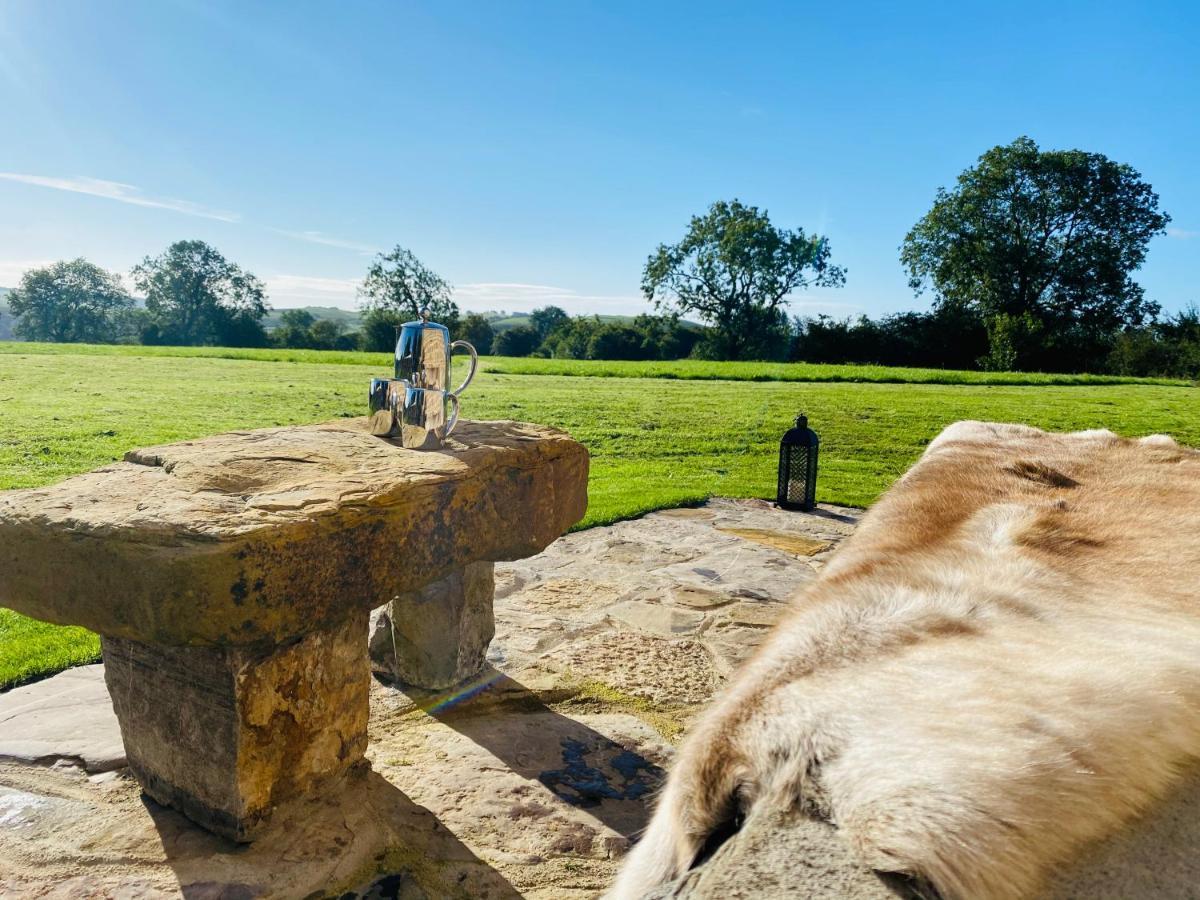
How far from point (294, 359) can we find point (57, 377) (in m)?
7.70

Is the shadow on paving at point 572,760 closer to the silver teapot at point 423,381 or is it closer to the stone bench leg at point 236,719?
the stone bench leg at point 236,719

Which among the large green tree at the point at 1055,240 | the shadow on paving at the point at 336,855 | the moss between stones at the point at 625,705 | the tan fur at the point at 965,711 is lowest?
the shadow on paving at the point at 336,855

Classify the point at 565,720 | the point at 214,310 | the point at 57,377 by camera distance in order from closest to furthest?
the point at 565,720 → the point at 57,377 → the point at 214,310

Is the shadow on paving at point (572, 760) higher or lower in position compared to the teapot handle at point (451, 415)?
lower

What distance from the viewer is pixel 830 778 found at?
0.64 m

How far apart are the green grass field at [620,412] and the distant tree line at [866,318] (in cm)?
334

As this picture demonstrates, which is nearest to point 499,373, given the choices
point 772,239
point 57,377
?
point 57,377

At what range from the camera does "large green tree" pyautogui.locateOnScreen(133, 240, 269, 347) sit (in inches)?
1720

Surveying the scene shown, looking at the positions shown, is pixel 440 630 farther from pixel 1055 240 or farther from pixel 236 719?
pixel 1055 240

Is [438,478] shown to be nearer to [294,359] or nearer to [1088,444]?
[1088,444]

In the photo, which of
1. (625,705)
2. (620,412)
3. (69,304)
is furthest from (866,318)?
(69,304)

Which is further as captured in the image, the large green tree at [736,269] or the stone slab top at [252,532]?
the large green tree at [736,269]

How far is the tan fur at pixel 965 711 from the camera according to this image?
578 millimetres

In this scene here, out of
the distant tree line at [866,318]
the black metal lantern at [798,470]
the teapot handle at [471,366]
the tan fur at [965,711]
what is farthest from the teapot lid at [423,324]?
the distant tree line at [866,318]
